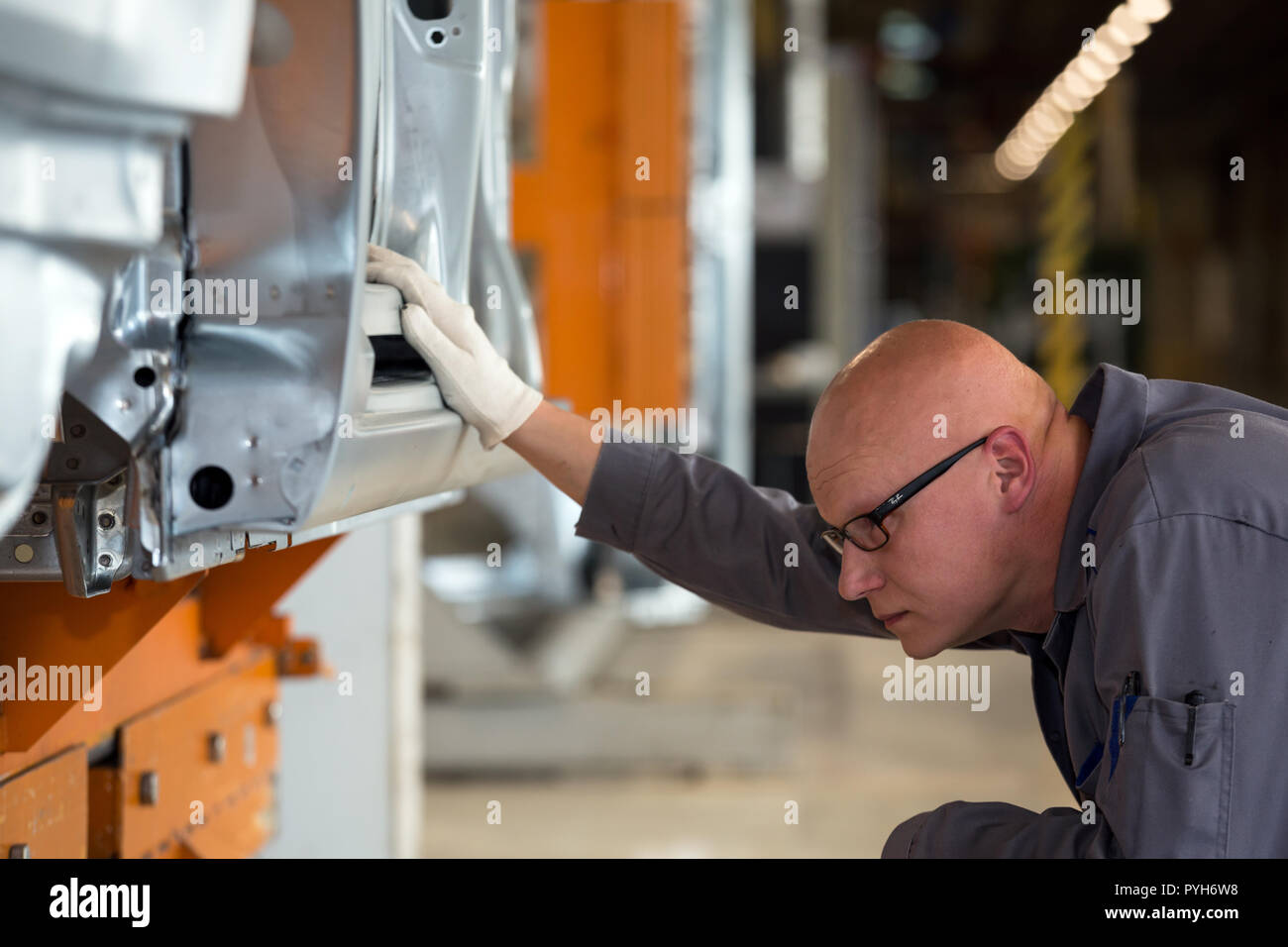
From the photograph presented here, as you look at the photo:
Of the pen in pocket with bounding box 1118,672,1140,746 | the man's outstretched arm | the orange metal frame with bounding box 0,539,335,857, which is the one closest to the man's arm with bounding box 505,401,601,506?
the man's outstretched arm

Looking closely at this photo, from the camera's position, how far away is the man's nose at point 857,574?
1.84 m

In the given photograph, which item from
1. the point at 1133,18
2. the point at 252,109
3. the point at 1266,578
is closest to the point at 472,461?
the point at 252,109

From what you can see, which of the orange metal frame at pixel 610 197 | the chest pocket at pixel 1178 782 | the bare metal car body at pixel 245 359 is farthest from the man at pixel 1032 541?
the orange metal frame at pixel 610 197

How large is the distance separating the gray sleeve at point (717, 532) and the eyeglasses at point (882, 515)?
0.38 m

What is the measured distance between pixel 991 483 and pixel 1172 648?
40 centimetres

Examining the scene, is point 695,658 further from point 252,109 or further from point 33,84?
point 33,84

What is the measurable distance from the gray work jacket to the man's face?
113mm

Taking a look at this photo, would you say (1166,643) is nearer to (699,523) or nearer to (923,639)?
(923,639)

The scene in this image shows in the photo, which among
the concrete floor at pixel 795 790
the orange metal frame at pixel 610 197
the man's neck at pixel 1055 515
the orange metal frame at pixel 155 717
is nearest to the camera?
the orange metal frame at pixel 155 717

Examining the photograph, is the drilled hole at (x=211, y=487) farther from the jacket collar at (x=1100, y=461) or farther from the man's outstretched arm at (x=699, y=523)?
the jacket collar at (x=1100, y=461)

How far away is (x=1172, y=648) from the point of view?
4.74ft

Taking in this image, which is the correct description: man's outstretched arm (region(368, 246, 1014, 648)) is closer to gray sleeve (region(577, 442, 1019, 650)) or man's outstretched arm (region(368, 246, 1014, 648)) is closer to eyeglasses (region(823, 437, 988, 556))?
gray sleeve (region(577, 442, 1019, 650))

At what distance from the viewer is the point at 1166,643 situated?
4.75 feet
